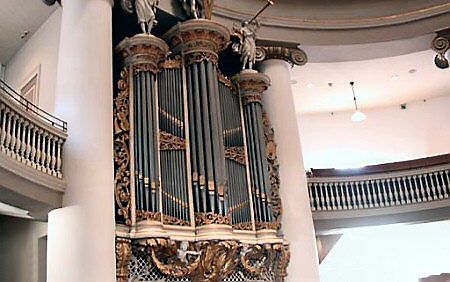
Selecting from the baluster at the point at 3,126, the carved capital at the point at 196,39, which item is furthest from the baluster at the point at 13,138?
the carved capital at the point at 196,39

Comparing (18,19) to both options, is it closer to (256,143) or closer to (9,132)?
(9,132)

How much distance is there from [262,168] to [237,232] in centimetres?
121

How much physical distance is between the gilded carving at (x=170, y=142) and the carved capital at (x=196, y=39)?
4.18 ft

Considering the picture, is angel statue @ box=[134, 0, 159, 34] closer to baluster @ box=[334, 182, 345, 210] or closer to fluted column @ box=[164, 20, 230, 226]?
fluted column @ box=[164, 20, 230, 226]

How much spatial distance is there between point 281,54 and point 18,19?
4.52 m

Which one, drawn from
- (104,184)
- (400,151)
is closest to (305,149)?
(400,151)

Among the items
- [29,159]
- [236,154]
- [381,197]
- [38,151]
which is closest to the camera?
[29,159]

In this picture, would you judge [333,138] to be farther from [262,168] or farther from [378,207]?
[262,168]

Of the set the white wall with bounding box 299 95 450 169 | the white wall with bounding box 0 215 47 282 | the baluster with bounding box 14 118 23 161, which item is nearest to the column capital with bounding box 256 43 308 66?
the white wall with bounding box 0 215 47 282

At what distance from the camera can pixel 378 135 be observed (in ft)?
50.2

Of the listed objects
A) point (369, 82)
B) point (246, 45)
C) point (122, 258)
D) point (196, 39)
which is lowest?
point (122, 258)

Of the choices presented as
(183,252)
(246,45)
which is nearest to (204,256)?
(183,252)

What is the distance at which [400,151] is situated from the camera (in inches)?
593

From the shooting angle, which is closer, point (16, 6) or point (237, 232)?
point (237, 232)
